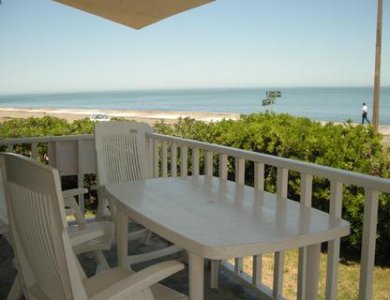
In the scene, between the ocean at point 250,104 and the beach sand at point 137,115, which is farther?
the ocean at point 250,104

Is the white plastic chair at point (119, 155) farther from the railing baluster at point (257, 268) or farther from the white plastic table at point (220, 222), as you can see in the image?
the white plastic table at point (220, 222)

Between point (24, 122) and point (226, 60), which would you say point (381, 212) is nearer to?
point (24, 122)

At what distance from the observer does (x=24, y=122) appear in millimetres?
6926

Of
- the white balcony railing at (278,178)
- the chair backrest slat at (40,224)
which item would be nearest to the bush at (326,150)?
the white balcony railing at (278,178)

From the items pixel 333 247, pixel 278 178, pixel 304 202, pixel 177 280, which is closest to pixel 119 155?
pixel 177 280

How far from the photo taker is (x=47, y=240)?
58.8 inches

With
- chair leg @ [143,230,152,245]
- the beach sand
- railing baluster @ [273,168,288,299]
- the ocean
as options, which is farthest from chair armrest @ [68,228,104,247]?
the ocean

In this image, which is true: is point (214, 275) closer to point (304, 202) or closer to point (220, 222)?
point (304, 202)

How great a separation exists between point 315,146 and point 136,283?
13.1 ft

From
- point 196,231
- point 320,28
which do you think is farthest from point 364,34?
point 196,231

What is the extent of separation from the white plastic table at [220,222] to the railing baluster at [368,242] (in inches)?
7.2

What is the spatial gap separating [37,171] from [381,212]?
4.04m

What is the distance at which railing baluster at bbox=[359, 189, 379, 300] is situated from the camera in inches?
75.0

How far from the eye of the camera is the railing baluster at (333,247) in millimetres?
2137
